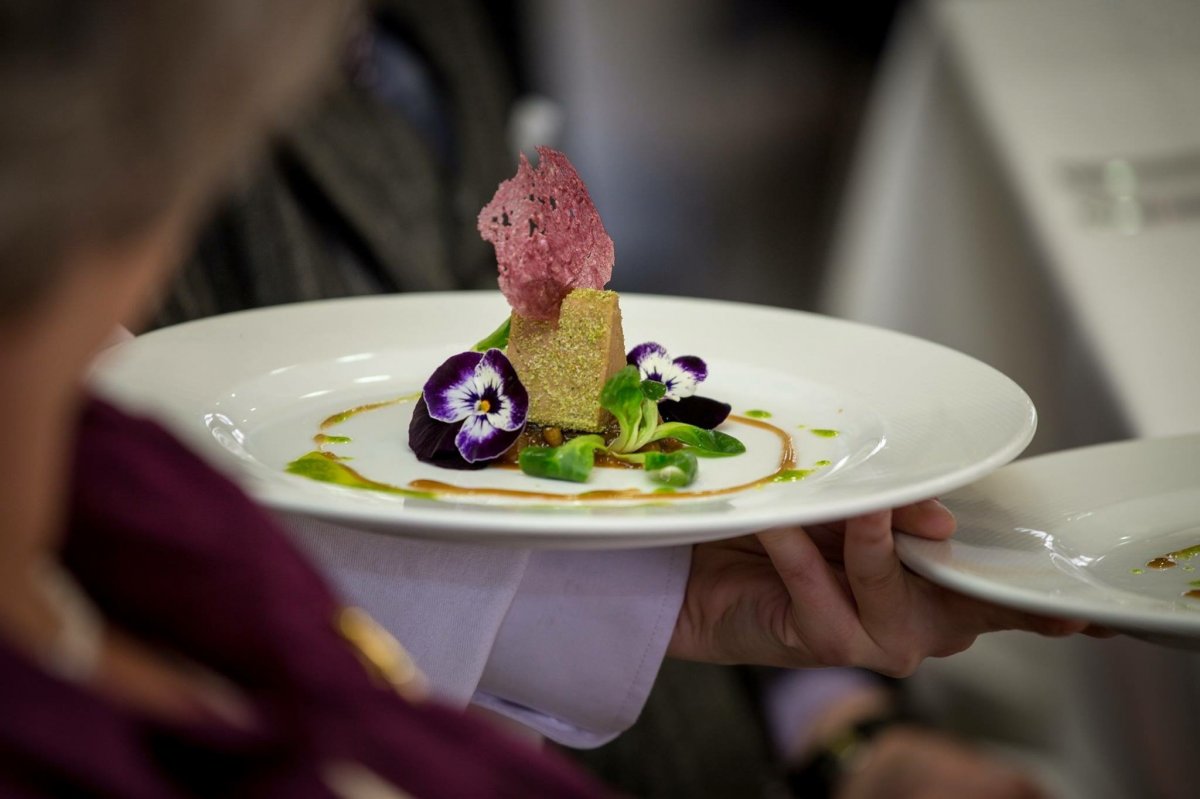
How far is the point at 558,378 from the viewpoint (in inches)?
41.8

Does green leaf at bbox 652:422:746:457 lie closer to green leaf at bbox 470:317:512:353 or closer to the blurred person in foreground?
green leaf at bbox 470:317:512:353

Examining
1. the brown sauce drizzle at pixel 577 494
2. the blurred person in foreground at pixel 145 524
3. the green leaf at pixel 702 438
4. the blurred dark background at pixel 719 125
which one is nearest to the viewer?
the blurred person in foreground at pixel 145 524

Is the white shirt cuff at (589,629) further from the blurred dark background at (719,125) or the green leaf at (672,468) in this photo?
the blurred dark background at (719,125)

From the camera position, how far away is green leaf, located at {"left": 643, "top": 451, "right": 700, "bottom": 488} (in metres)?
0.91

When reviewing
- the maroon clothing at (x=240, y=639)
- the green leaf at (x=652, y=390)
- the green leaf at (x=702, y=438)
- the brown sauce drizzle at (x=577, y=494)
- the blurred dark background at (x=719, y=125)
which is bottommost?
the maroon clothing at (x=240, y=639)

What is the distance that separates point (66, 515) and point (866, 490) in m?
0.47

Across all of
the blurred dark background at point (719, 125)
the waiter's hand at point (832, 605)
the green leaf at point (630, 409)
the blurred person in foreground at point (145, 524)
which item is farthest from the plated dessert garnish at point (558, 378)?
the blurred dark background at point (719, 125)

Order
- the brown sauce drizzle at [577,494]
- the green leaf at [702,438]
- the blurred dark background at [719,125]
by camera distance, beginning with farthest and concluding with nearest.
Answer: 1. the blurred dark background at [719,125]
2. the green leaf at [702,438]
3. the brown sauce drizzle at [577,494]

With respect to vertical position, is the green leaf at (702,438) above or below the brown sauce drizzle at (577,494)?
above

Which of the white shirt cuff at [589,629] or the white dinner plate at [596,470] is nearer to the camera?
the white dinner plate at [596,470]

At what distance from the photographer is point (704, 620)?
1104 mm

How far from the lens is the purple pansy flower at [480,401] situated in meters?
0.95

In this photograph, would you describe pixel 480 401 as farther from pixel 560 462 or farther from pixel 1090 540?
pixel 1090 540

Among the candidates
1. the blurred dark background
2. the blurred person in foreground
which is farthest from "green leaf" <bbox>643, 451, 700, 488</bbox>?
the blurred dark background
